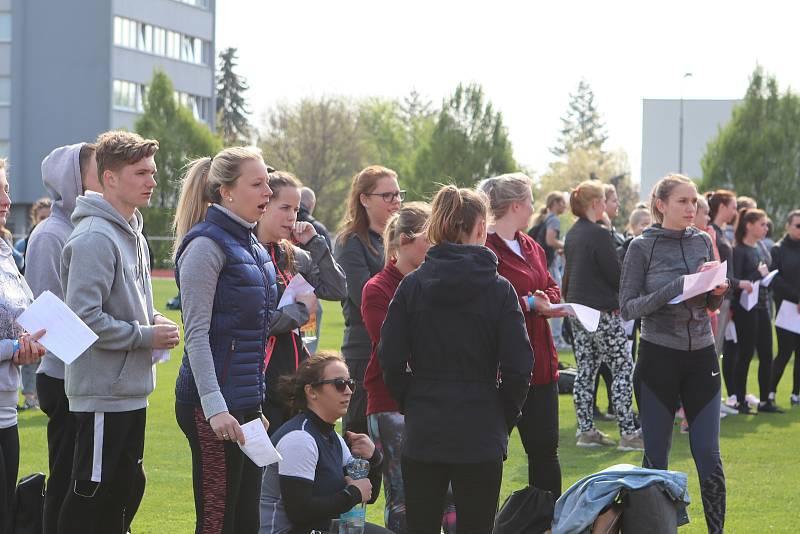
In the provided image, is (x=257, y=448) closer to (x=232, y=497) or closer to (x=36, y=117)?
(x=232, y=497)

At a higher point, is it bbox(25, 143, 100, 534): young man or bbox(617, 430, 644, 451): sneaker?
bbox(25, 143, 100, 534): young man

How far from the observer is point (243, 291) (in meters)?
5.06

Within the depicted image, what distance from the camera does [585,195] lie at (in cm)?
1030

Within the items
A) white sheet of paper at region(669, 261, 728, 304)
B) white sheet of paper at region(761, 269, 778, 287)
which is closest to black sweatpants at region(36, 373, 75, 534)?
white sheet of paper at region(669, 261, 728, 304)

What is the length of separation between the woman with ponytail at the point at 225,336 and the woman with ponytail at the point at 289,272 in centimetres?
101

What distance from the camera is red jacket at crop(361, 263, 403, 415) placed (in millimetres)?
6215

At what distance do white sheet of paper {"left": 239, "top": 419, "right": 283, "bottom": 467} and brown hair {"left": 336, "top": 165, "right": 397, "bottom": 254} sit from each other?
8.21 ft

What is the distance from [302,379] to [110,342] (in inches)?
51.2

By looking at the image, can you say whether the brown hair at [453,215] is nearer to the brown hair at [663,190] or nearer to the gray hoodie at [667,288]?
the gray hoodie at [667,288]

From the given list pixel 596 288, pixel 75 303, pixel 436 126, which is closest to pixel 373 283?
pixel 75 303

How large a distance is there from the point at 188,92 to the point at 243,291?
69.2m

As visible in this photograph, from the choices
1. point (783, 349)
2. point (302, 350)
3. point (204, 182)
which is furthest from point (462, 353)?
point (783, 349)

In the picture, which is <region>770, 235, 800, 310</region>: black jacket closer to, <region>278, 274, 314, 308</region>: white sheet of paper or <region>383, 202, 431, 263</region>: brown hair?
<region>383, 202, 431, 263</region>: brown hair

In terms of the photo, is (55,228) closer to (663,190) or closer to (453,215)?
(453,215)
